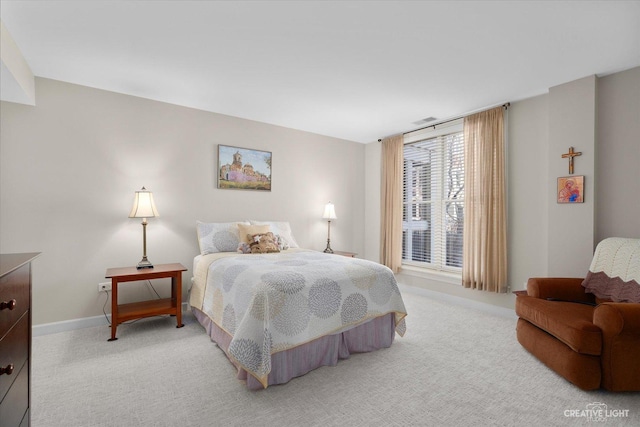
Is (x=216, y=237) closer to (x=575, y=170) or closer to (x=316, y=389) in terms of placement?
(x=316, y=389)

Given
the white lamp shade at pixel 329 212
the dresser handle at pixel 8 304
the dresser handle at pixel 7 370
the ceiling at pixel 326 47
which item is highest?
the ceiling at pixel 326 47

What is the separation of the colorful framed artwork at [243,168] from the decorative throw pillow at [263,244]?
972 mm

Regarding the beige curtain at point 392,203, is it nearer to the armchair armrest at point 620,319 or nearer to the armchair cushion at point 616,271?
the armchair cushion at point 616,271

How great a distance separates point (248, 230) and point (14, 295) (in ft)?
8.00

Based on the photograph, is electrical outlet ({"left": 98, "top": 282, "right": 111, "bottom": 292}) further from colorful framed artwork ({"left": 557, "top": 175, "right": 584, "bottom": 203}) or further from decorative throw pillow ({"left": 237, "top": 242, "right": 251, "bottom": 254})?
colorful framed artwork ({"left": 557, "top": 175, "right": 584, "bottom": 203})

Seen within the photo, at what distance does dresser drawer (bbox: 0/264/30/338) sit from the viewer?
1.03 meters

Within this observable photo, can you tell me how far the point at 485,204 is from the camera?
3650 mm

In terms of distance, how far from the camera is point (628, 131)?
107 inches

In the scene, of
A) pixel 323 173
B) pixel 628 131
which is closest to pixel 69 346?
pixel 323 173

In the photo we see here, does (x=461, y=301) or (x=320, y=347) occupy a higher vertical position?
(x=320, y=347)

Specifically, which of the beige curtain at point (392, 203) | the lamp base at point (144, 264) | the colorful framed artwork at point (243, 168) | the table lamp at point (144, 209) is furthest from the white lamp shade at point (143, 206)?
the beige curtain at point (392, 203)

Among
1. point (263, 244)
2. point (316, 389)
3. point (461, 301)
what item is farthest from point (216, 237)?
point (461, 301)

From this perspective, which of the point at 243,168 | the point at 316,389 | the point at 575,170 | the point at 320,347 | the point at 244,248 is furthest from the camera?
the point at 243,168

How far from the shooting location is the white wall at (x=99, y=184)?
2818mm
